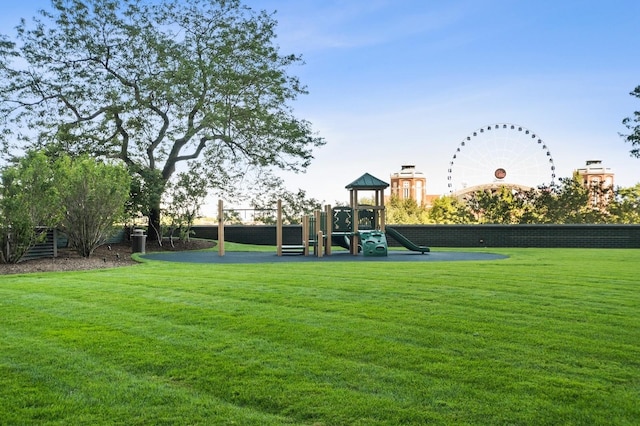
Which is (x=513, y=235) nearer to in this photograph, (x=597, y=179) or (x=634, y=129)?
(x=634, y=129)

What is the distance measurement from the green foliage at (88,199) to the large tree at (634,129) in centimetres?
1518

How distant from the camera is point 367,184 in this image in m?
15.8

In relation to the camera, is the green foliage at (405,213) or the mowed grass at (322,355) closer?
the mowed grass at (322,355)

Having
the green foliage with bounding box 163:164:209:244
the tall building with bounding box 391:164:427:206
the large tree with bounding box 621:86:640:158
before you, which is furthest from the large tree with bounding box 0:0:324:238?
the tall building with bounding box 391:164:427:206

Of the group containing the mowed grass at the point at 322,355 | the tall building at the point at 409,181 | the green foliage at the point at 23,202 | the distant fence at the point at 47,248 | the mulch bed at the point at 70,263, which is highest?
the tall building at the point at 409,181

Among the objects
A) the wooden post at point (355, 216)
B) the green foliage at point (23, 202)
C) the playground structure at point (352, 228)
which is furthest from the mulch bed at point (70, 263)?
the wooden post at point (355, 216)

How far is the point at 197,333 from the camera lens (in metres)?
4.70

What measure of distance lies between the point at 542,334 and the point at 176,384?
3049mm

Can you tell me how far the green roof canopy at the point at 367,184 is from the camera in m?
15.8

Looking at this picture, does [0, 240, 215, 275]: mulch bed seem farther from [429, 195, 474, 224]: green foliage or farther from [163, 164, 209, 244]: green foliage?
[429, 195, 474, 224]: green foliage

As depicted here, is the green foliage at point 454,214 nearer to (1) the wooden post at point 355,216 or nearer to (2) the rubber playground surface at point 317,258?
(2) the rubber playground surface at point 317,258

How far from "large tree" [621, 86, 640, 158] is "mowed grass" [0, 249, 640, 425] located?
38.1 feet

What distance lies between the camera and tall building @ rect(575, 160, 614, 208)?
25.1 meters

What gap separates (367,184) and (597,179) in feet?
60.1
